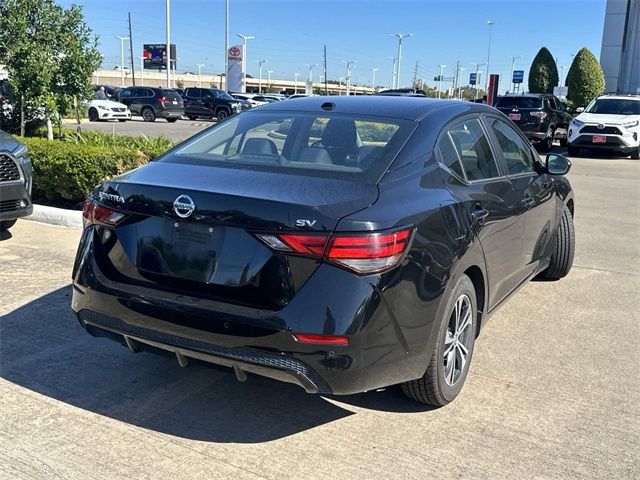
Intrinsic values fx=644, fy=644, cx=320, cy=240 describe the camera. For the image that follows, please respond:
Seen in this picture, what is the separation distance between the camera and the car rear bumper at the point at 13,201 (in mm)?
6270

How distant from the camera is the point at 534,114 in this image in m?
18.6

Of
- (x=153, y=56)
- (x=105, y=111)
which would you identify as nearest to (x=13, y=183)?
(x=105, y=111)

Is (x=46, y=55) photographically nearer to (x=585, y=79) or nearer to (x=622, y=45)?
(x=585, y=79)

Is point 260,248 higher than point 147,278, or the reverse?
point 260,248

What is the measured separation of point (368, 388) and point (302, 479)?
0.49 metres

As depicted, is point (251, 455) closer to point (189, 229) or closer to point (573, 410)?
point (189, 229)

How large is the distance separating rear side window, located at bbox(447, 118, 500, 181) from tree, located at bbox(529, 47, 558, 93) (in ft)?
103

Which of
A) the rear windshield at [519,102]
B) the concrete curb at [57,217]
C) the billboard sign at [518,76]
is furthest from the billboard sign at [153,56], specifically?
the concrete curb at [57,217]

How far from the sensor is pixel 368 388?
115 inches

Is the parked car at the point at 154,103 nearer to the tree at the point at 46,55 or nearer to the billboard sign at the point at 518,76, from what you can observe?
the tree at the point at 46,55

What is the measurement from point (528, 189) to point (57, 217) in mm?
5337

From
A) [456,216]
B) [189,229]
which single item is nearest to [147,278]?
[189,229]

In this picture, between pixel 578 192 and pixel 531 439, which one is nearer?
pixel 531 439

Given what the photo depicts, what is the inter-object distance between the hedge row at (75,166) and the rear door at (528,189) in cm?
472
